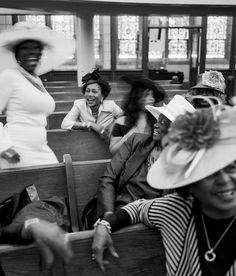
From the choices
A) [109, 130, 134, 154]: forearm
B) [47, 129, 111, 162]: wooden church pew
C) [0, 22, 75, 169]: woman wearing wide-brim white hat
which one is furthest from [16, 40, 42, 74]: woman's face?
[47, 129, 111, 162]: wooden church pew

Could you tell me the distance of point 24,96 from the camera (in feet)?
6.81

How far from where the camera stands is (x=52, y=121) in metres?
4.08

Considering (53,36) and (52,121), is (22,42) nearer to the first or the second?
(53,36)

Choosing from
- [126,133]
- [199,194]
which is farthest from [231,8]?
[199,194]

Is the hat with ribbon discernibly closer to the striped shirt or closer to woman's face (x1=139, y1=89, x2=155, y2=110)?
the striped shirt

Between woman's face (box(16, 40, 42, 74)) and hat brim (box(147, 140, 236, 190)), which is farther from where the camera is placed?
woman's face (box(16, 40, 42, 74))

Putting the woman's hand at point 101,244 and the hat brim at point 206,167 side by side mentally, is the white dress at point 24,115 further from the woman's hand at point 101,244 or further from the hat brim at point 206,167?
the hat brim at point 206,167

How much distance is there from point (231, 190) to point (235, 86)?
1027 centimetres

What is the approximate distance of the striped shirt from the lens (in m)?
1.13

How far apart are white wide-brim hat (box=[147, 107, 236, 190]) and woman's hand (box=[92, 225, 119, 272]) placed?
33cm

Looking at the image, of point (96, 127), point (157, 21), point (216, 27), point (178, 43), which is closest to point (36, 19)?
point (157, 21)

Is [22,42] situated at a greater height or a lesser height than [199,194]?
greater

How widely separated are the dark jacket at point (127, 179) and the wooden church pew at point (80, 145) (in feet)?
3.74

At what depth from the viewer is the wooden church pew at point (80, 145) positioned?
3078 mm
